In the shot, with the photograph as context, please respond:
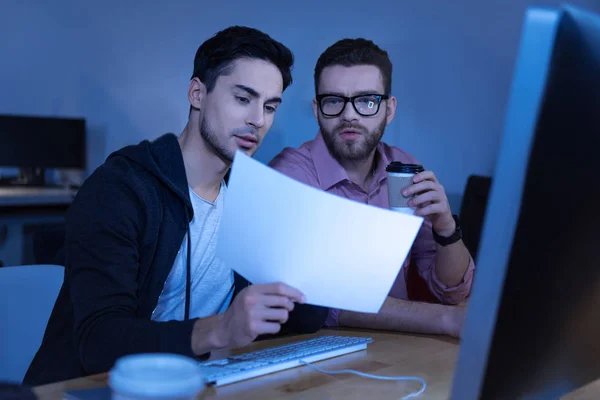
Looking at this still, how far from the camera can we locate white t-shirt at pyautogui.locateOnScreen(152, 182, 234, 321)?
1431mm

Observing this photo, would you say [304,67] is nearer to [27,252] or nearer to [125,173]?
[125,173]

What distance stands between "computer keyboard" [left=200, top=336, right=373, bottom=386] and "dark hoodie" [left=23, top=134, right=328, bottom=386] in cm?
7

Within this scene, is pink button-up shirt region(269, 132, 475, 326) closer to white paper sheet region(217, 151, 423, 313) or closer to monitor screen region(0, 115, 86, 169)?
white paper sheet region(217, 151, 423, 313)

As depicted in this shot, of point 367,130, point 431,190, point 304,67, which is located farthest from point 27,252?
point 431,190

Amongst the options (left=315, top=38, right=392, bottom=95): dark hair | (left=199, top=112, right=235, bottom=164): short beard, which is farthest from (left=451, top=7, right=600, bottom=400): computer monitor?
(left=315, top=38, right=392, bottom=95): dark hair

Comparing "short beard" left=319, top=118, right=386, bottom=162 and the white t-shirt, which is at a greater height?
"short beard" left=319, top=118, right=386, bottom=162

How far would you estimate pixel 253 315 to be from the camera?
3.00 ft

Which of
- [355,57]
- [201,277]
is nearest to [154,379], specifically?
[201,277]

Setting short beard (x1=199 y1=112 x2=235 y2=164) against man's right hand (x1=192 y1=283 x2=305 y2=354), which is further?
short beard (x1=199 y1=112 x2=235 y2=164)

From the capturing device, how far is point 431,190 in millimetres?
1425

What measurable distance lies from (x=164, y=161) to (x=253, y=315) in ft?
1.89

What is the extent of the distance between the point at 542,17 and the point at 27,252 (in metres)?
3.88

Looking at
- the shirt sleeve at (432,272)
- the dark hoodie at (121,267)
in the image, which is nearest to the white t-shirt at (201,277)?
the dark hoodie at (121,267)

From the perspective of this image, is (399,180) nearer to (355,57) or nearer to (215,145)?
(215,145)
